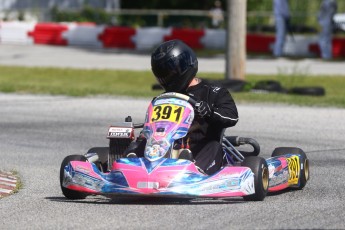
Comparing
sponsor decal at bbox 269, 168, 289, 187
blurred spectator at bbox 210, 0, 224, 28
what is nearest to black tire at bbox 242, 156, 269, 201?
sponsor decal at bbox 269, 168, 289, 187

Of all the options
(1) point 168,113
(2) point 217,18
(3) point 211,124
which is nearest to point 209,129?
(3) point 211,124

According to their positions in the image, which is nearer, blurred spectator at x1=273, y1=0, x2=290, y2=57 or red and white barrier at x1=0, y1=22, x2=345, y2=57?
blurred spectator at x1=273, y1=0, x2=290, y2=57

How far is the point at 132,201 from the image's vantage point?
701 cm

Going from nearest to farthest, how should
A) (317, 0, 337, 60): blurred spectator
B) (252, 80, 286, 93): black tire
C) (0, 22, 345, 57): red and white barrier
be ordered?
1. (252, 80, 286, 93): black tire
2. (317, 0, 337, 60): blurred spectator
3. (0, 22, 345, 57): red and white barrier

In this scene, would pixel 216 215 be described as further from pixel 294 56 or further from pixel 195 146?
pixel 294 56

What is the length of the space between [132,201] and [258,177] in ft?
2.95

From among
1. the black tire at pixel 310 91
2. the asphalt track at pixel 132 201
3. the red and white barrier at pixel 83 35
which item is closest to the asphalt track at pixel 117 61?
the red and white barrier at pixel 83 35

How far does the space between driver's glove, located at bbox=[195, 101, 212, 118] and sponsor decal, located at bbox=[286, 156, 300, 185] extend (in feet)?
2.49

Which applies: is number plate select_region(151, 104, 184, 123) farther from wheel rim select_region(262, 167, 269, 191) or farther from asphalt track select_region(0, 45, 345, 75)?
asphalt track select_region(0, 45, 345, 75)

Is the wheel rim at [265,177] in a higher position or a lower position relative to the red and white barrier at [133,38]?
higher

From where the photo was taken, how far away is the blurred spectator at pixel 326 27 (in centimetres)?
2400

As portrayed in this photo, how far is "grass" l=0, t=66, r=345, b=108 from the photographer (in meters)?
14.8

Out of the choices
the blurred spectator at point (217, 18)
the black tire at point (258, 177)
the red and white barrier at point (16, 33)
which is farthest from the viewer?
the blurred spectator at point (217, 18)

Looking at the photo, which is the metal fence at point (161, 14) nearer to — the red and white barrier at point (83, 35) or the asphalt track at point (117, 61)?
the red and white barrier at point (83, 35)
